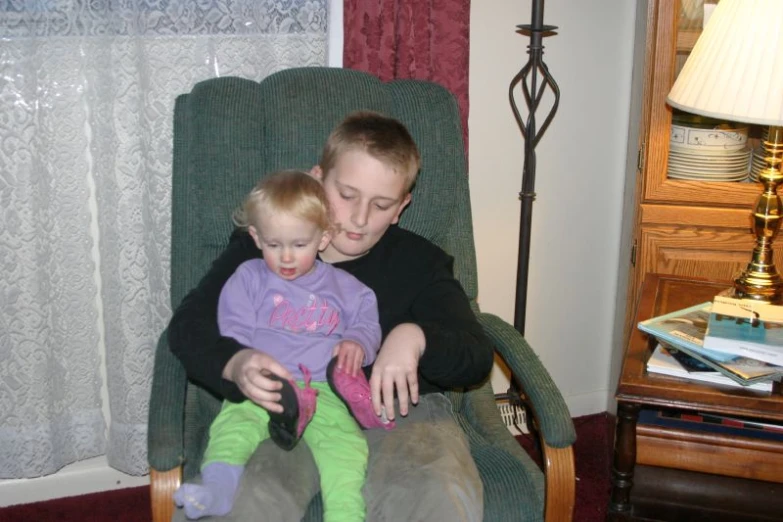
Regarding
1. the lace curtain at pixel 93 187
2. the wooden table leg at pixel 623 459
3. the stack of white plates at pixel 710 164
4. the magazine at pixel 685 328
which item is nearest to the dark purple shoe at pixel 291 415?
the wooden table leg at pixel 623 459

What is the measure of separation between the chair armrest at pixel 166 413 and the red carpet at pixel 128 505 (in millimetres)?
768

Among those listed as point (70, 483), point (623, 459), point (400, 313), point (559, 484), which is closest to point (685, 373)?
point (623, 459)

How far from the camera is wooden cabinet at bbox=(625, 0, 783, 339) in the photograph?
6.67ft

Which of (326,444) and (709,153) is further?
(709,153)

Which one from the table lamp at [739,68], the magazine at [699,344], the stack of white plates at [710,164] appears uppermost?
the table lamp at [739,68]

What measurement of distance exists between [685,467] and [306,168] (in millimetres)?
1052

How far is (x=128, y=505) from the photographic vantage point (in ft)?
7.27

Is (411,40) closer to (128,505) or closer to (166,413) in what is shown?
(166,413)

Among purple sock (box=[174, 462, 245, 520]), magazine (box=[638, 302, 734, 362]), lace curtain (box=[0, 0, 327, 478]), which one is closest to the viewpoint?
purple sock (box=[174, 462, 245, 520])

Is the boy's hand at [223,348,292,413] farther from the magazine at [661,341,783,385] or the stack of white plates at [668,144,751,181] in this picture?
the stack of white plates at [668,144,751,181]

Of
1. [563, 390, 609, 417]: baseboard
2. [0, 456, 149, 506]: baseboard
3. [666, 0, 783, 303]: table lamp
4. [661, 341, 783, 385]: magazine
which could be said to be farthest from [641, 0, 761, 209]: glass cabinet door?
[0, 456, 149, 506]: baseboard

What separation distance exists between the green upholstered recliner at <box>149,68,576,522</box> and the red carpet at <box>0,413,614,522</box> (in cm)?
63

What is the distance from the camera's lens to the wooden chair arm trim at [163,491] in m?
1.34

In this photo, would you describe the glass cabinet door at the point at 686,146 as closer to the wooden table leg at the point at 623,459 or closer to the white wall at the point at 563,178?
the white wall at the point at 563,178
